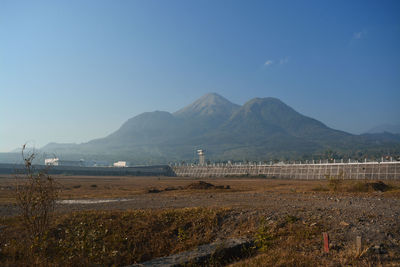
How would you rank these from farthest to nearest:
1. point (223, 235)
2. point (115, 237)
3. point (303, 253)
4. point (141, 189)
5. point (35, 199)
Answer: point (141, 189)
point (223, 235)
point (115, 237)
point (35, 199)
point (303, 253)

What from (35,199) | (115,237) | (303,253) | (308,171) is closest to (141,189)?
(115,237)

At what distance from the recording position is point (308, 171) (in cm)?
8975

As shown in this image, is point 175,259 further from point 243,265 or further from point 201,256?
point 243,265

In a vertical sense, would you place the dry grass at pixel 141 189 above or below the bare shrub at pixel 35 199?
below

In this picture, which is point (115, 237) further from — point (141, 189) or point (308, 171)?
point (308, 171)

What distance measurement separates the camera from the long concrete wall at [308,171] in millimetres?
65688

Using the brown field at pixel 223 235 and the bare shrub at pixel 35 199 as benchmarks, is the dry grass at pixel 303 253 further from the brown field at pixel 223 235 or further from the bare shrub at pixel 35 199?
the bare shrub at pixel 35 199

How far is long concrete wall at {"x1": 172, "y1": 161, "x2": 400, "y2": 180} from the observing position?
65688mm

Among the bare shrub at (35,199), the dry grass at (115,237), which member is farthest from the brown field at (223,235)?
the bare shrub at (35,199)

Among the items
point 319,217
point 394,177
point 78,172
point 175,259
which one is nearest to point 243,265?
point 175,259

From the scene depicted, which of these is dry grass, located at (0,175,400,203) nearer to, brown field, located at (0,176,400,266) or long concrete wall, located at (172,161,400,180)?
brown field, located at (0,176,400,266)

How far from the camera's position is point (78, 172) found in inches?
5103

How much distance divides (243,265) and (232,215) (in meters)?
6.11

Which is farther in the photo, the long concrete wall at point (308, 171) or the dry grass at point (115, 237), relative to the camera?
the long concrete wall at point (308, 171)
